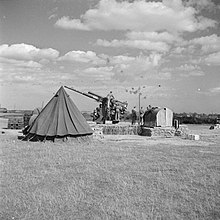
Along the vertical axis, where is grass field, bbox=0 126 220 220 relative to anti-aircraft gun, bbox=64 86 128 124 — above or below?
below

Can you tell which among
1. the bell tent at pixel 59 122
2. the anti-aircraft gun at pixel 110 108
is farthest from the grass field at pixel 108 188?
the anti-aircraft gun at pixel 110 108

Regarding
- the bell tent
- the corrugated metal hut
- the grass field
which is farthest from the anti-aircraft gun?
the grass field

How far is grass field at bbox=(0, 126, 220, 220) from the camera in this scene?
5.75 metres

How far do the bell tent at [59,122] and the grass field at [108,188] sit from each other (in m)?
5.49

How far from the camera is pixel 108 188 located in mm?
7305

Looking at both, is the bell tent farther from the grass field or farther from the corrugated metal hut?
the corrugated metal hut

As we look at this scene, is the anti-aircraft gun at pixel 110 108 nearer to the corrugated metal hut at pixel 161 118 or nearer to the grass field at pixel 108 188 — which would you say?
the corrugated metal hut at pixel 161 118

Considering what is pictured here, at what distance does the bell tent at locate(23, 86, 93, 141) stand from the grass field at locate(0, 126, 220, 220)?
18.0 ft

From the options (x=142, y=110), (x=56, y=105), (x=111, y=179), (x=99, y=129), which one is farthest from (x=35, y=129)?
(x=142, y=110)

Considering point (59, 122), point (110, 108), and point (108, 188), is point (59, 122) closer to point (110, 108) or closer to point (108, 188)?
point (108, 188)

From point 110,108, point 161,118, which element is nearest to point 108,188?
point 161,118

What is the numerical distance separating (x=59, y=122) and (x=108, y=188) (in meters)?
10.7

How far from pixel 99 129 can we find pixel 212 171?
49.9 feet

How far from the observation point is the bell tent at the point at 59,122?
17256 mm
